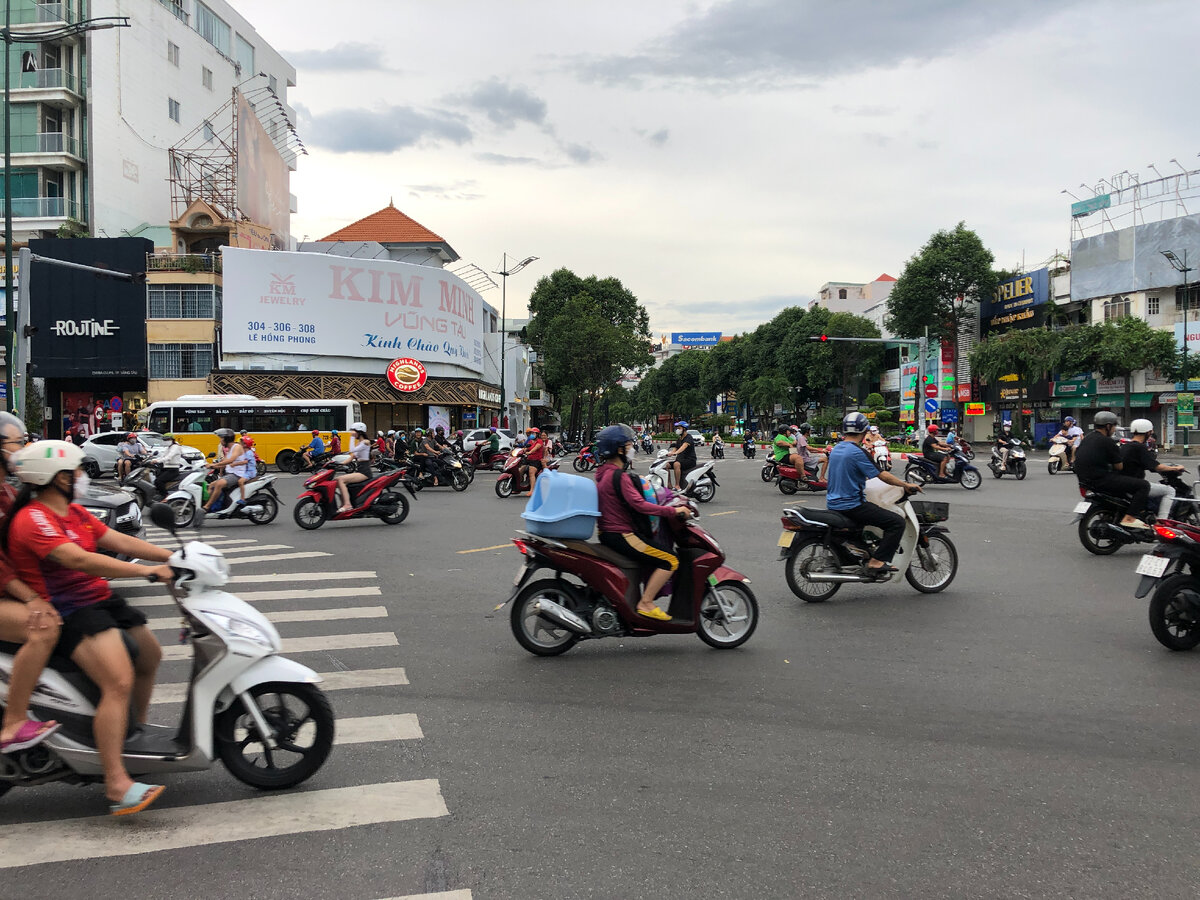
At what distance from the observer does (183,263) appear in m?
41.8

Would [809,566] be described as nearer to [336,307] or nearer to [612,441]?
[612,441]

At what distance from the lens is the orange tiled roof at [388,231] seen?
59156mm

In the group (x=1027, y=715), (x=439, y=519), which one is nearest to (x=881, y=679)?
(x=1027, y=715)

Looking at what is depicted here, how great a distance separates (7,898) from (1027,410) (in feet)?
195

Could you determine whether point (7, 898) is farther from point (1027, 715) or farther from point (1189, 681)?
point (1189, 681)

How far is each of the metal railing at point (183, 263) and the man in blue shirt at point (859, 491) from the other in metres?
39.7

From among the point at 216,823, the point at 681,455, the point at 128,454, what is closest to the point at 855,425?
the point at 216,823

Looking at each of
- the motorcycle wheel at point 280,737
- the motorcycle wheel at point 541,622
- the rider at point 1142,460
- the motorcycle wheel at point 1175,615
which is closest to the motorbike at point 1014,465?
the rider at point 1142,460

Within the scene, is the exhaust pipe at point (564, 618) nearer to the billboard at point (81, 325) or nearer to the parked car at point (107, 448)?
the parked car at point (107, 448)

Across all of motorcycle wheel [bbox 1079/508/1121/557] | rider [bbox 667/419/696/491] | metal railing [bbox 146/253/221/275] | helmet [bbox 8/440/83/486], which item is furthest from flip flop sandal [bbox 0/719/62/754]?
metal railing [bbox 146/253/221/275]

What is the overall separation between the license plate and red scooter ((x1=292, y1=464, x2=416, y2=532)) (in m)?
10.8

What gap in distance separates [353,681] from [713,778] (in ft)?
8.51

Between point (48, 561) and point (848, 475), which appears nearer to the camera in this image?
point (48, 561)

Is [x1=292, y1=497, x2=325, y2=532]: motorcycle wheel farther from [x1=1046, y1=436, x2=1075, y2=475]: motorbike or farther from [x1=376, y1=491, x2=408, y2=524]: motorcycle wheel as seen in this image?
[x1=1046, y1=436, x2=1075, y2=475]: motorbike
